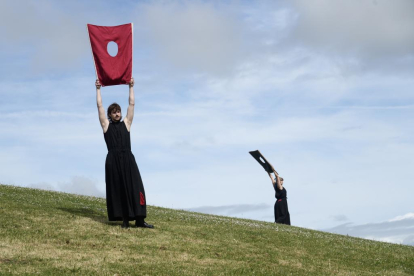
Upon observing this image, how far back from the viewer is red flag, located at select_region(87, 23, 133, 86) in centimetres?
1878

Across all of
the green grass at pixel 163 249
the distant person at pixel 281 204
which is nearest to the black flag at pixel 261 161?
the distant person at pixel 281 204

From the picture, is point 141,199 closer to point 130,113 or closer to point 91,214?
point 130,113

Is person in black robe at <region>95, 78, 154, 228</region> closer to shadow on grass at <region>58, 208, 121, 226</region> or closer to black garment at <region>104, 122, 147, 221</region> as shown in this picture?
black garment at <region>104, 122, 147, 221</region>

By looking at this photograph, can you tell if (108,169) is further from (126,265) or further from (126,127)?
(126,265)

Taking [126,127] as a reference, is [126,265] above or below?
below

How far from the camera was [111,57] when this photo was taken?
19.1m

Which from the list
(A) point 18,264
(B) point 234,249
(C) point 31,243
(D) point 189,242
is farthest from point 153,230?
(A) point 18,264

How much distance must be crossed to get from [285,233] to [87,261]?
32.4ft

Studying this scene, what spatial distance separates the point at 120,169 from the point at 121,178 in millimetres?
306

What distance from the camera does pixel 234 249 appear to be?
17234mm

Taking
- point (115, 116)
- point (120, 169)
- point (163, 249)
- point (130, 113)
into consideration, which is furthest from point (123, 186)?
point (163, 249)

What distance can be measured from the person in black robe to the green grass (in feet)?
2.48

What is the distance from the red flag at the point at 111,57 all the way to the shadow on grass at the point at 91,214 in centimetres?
503

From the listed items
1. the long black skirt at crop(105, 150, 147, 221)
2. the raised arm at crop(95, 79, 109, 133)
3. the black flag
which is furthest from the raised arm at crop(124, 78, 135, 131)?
the black flag
